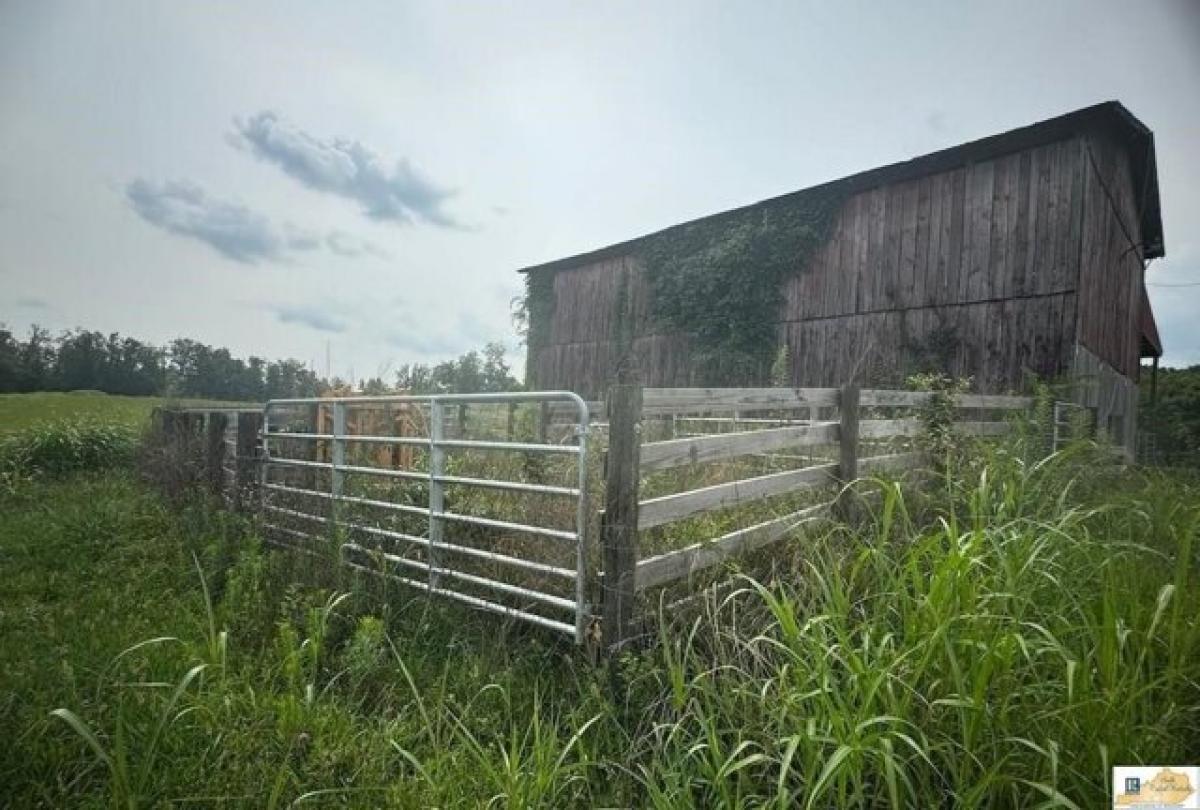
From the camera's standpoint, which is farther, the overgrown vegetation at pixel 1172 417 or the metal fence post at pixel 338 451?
the overgrown vegetation at pixel 1172 417

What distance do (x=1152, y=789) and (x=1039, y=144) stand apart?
1317cm

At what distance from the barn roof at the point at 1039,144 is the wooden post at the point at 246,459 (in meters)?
13.3

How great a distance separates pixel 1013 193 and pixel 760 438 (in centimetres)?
1096

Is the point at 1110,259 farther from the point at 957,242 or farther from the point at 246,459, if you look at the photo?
the point at 246,459

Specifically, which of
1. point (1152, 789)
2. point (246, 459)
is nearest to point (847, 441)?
point (1152, 789)

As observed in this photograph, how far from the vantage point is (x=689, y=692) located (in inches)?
103

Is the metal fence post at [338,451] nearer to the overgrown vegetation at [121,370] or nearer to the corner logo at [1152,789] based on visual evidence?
Result: the overgrown vegetation at [121,370]

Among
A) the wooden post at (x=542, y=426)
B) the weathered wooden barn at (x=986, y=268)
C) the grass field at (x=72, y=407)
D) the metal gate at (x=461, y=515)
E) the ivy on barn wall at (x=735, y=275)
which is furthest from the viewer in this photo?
the ivy on barn wall at (x=735, y=275)

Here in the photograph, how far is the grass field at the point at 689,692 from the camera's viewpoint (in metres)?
1.77

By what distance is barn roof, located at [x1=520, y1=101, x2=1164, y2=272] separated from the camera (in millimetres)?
10211

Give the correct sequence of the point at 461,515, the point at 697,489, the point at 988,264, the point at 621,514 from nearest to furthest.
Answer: the point at 621,514, the point at 697,489, the point at 461,515, the point at 988,264

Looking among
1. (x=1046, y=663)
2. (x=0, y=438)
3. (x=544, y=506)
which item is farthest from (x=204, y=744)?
(x=0, y=438)

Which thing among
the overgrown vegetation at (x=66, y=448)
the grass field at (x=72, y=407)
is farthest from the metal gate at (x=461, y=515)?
the grass field at (x=72, y=407)

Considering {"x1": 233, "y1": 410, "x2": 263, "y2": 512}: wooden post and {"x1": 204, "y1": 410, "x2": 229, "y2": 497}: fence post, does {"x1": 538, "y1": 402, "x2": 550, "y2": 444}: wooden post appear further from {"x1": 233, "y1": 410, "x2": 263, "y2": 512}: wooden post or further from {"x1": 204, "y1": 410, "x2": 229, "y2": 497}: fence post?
{"x1": 204, "y1": 410, "x2": 229, "y2": 497}: fence post
